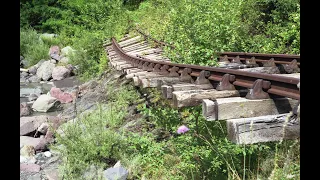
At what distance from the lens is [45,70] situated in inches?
669

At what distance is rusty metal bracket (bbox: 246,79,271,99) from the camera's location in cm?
249

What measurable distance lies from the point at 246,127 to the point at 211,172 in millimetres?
1417

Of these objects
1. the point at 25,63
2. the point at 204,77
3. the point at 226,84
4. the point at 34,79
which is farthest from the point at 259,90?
the point at 25,63

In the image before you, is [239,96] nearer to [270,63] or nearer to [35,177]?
[270,63]

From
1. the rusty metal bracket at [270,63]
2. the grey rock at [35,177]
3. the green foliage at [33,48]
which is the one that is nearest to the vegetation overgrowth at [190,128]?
the grey rock at [35,177]

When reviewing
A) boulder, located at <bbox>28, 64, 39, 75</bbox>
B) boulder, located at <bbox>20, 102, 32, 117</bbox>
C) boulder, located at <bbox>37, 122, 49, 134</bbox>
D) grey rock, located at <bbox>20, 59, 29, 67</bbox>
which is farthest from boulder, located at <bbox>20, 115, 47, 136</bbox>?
grey rock, located at <bbox>20, 59, 29, 67</bbox>

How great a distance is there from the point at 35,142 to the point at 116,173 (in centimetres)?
360

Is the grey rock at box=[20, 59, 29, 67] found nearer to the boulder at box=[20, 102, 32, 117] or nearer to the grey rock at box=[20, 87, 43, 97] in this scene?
the grey rock at box=[20, 87, 43, 97]

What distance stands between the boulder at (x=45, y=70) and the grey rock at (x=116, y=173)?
524 inches

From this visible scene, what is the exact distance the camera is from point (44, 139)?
276 inches

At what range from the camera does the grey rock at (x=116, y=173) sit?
409 cm

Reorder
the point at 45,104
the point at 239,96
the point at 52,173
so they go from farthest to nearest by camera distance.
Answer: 1. the point at 45,104
2. the point at 52,173
3. the point at 239,96

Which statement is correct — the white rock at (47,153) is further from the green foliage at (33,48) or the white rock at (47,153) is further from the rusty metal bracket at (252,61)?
the green foliage at (33,48)
